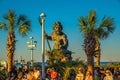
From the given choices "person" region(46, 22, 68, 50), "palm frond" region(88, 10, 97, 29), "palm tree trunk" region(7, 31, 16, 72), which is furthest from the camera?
"person" region(46, 22, 68, 50)

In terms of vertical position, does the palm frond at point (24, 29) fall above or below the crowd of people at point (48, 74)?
above

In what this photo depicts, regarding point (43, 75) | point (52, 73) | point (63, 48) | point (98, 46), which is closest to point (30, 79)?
point (52, 73)

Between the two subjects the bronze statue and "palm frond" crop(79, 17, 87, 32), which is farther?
the bronze statue

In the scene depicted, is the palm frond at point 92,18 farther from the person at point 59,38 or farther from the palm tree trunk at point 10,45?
the person at point 59,38

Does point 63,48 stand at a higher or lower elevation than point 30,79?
higher

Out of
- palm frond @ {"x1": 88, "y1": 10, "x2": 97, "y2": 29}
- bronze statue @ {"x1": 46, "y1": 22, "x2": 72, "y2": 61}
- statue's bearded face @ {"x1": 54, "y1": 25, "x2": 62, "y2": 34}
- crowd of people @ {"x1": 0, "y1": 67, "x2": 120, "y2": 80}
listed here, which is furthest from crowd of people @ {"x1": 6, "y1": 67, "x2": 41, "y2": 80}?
statue's bearded face @ {"x1": 54, "y1": 25, "x2": 62, "y2": 34}

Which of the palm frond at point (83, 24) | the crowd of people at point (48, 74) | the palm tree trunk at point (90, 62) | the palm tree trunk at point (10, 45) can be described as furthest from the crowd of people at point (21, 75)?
the palm frond at point (83, 24)

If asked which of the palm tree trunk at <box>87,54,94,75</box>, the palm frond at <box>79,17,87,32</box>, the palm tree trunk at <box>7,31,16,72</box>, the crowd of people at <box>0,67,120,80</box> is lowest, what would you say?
the crowd of people at <box>0,67,120,80</box>

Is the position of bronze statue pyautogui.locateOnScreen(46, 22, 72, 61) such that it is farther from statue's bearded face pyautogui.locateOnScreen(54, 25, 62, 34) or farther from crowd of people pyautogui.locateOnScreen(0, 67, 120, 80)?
crowd of people pyautogui.locateOnScreen(0, 67, 120, 80)

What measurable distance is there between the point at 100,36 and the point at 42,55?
5177 millimetres

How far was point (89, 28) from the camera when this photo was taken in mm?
30484

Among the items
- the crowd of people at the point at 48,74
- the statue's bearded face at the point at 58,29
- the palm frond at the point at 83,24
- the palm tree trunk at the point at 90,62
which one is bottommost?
the crowd of people at the point at 48,74

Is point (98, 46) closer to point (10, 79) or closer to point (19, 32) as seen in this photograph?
point (19, 32)

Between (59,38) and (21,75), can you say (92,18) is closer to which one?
(21,75)
